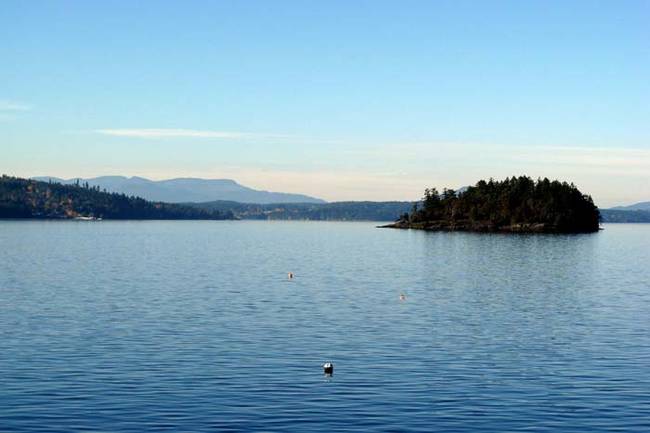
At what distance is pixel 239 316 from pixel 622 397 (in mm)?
36344

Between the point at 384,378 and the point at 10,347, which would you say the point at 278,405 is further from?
the point at 10,347

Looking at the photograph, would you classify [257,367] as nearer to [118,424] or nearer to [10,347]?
[118,424]

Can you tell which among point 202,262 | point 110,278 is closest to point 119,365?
point 110,278

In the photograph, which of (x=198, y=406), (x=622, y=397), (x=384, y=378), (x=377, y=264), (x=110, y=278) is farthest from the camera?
(x=377, y=264)

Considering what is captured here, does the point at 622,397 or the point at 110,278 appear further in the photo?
the point at 110,278

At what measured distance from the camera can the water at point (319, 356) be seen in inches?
1522

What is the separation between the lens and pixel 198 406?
39875mm

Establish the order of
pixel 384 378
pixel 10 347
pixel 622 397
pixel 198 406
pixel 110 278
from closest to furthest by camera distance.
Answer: pixel 198 406 < pixel 622 397 < pixel 384 378 < pixel 10 347 < pixel 110 278

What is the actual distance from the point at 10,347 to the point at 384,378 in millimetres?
24828

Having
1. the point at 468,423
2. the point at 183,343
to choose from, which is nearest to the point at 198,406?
the point at 468,423

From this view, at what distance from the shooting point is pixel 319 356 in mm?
52719

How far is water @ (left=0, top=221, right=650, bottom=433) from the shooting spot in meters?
38.7

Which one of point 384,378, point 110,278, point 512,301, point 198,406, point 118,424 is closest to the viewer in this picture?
point 118,424

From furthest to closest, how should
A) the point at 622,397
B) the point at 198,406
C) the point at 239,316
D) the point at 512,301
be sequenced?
1. the point at 512,301
2. the point at 239,316
3. the point at 622,397
4. the point at 198,406
